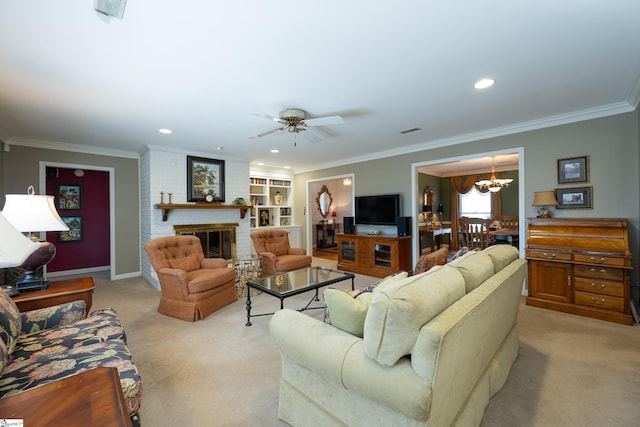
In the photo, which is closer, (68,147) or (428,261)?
(428,261)

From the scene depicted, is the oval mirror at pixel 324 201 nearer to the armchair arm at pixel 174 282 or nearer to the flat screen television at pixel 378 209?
the flat screen television at pixel 378 209

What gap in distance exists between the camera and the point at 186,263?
3.81 m

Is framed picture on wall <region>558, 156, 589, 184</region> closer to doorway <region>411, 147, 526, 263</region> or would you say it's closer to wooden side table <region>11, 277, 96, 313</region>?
doorway <region>411, 147, 526, 263</region>

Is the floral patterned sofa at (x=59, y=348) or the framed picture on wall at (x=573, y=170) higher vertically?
the framed picture on wall at (x=573, y=170)

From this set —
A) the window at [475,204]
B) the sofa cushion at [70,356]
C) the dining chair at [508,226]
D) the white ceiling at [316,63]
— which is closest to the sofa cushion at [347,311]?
the sofa cushion at [70,356]

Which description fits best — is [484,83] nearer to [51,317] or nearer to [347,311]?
[347,311]

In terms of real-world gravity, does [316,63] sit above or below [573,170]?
above

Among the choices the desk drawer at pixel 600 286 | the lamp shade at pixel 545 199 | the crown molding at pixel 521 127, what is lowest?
the desk drawer at pixel 600 286

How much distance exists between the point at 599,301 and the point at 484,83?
107 inches

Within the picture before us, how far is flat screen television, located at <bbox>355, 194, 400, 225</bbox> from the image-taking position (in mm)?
5363

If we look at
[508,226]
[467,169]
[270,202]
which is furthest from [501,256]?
[467,169]

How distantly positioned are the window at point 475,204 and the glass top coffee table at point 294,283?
6364mm

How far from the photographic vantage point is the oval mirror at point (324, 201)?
31.2 feet

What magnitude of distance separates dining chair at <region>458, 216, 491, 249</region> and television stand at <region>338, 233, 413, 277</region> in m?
1.22
